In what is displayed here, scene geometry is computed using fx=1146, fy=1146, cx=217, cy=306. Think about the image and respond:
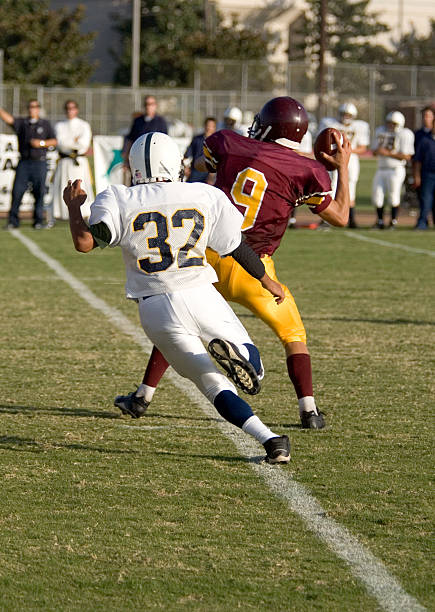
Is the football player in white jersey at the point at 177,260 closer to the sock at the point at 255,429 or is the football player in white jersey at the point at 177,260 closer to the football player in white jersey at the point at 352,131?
the sock at the point at 255,429

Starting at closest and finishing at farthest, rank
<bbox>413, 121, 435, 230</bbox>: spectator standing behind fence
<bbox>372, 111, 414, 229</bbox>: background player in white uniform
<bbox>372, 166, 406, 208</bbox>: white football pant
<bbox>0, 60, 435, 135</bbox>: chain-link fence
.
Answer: <bbox>413, 121, 435, 230</bbox>: spectator standing behind fence
<bbox>372, 111, 414, 229</bbox>: background player in white uniform
<bbox>372, 166, 406, 208</bbox>: white football pant
<bbox>0, 60, 435, 135</bbox>: chain-link fence

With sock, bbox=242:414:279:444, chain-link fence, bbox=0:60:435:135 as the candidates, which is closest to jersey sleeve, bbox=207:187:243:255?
sock, bbox=242:414:279:444

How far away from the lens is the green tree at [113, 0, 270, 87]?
5012cm

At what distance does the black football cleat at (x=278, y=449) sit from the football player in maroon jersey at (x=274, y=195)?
85 centimetres

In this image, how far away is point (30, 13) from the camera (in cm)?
4734

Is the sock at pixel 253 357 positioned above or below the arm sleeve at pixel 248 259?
below

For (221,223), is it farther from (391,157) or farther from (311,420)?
(391,157)

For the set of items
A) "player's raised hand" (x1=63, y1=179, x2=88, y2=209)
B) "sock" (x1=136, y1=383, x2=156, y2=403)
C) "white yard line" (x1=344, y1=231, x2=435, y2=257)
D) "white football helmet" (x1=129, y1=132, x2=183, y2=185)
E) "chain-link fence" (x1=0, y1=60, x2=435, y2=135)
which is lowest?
"white yard line" (x1=344, y1=231, x2=435, y2=257)

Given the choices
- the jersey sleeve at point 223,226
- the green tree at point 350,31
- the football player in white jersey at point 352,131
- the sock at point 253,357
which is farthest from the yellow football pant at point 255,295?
the green tree at point 350,31

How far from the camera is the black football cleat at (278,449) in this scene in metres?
4.74

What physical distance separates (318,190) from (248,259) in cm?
81

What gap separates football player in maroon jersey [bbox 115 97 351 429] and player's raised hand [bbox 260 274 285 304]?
33cm

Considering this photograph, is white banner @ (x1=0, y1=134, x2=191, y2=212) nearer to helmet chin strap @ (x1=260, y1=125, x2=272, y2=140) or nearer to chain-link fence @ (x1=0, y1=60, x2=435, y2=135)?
helmet chin strap @ (x1=260, y1=125, x2=272, y2=140)

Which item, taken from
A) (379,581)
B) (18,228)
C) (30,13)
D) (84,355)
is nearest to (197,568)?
(379,581)
